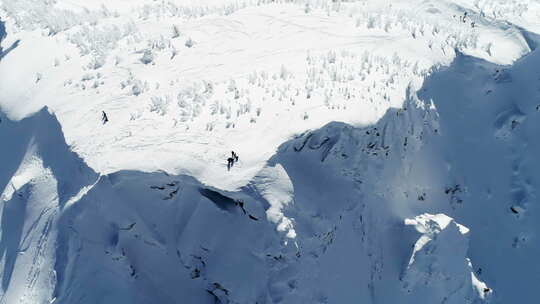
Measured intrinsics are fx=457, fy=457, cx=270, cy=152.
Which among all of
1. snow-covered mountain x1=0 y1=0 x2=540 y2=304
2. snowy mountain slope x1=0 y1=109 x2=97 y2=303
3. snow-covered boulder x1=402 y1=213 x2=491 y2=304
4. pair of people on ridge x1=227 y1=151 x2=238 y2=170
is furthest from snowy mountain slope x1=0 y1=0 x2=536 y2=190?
snow-covered boulder x1=402 y1=213 x2=491 y2=304

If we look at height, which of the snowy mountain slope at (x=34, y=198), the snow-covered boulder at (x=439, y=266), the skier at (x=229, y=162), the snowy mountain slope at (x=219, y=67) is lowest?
the snow-covered boulder at (x=439, y=266)

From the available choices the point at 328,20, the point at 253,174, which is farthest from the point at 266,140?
the point at 328,20

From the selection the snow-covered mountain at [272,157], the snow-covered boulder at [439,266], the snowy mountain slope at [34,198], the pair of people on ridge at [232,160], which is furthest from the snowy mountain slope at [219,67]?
the snow-covered boulder at [439,266]

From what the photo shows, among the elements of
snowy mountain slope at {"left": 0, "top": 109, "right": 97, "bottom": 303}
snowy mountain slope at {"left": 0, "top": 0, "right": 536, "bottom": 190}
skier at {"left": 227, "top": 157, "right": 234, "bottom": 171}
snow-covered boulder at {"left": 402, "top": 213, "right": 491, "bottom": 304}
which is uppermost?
snowy mountain slope at {"left": 0, "top": 0, "right": 536, "bottom": 190}

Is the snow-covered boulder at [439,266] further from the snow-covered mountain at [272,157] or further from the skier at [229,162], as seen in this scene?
the skier at [229,162]

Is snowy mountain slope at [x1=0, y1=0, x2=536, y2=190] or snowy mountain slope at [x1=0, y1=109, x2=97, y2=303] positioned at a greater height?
snowy mountain slope at [x1=0, y1=0, x2=536, y2=190]

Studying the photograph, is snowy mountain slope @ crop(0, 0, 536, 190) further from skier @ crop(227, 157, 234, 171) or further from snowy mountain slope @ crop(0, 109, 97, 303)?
snowy mountain slope @ crop(0, 109, 97, 303)

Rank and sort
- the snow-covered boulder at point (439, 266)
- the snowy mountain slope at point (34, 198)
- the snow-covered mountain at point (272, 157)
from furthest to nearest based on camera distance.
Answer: the snow-covered boulder at point (439, 266) < the snowy mountain slope at point (34, 198) < the snow-covered mountain at point (272, 157)

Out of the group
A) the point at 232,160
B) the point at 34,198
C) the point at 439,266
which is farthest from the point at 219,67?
the point at 439,266

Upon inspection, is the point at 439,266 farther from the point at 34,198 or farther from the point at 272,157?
the point at 34,198
